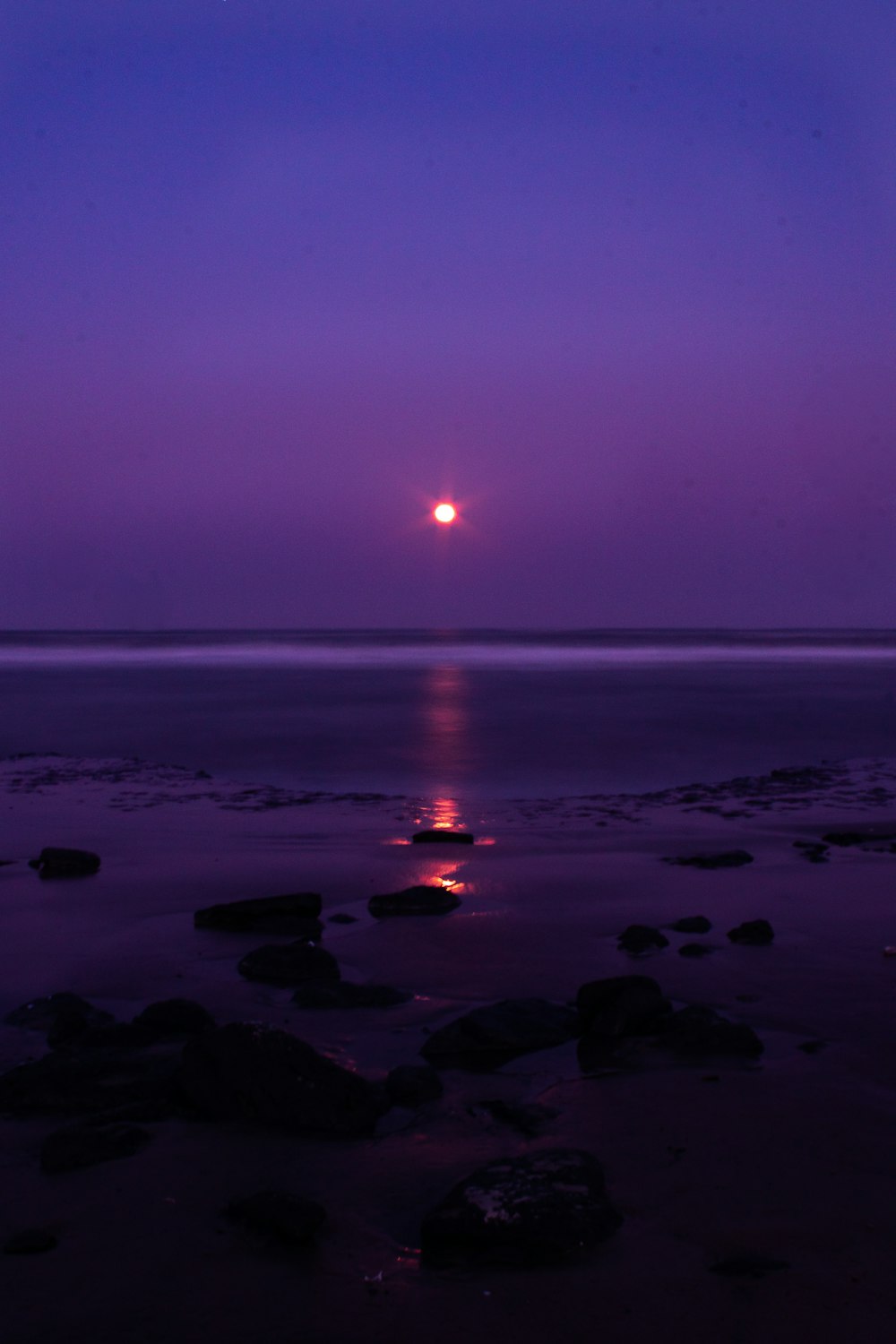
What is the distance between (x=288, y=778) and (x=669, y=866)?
8.02 m

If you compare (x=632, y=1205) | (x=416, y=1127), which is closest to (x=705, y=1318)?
(x=632, y=1205)

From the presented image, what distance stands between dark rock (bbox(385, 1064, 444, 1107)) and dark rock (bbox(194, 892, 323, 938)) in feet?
7.30

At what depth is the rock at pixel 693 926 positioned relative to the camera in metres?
6.16

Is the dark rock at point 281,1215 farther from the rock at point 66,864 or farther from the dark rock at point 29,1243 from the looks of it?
the rock at point 66,864

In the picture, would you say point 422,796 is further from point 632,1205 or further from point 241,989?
point 632,1205

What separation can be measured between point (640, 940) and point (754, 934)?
2.17ft

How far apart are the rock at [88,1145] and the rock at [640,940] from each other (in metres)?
2.98

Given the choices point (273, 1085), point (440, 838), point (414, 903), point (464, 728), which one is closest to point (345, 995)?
point (273, 1085)

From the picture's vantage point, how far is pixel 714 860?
8.09m

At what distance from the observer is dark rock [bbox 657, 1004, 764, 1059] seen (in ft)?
14.3

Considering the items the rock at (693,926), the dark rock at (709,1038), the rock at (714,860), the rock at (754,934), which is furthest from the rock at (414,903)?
the dark rock at (709,1038)

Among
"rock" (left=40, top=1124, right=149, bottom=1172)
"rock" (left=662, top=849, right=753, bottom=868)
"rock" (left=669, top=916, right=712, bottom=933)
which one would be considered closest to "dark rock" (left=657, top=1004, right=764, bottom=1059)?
"rock" (left=669, top=916, right=712, bottom=933)

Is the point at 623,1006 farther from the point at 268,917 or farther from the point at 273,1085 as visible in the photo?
the point at 268,917

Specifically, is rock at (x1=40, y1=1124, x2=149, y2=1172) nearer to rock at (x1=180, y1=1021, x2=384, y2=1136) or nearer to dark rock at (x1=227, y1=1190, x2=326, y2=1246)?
rock at (x1=180, y1=1021, x2=384, y2=1136)
